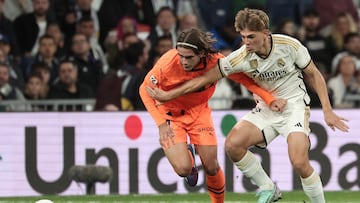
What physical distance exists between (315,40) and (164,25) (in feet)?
7.46

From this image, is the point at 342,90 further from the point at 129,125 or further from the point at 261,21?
the point at 261,21

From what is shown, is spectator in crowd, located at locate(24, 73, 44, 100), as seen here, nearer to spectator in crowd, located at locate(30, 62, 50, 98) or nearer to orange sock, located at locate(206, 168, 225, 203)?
spectator in crowd, located at locate(30, 62, 50, 98)

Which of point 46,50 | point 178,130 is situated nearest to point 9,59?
point 46,50

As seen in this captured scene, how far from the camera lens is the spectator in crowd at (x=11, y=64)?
17605mm

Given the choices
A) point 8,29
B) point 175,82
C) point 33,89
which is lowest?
point 33,89

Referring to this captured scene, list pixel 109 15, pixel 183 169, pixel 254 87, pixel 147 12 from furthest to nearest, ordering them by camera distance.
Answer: pixel 147 12
pixel 109 15
pixel 183 169
pixel 254 87

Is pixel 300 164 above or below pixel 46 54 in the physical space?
below

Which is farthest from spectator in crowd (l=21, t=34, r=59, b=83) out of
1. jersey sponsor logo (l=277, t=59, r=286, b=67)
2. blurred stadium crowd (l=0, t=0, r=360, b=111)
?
jersey sponsor logo (l=277, t=59, r=286, b=67)

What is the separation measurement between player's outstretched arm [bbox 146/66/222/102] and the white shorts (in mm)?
552

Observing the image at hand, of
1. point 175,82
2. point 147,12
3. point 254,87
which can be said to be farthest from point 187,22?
point 254,87

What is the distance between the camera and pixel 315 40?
19.1m

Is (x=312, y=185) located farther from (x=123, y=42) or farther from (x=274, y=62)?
(x=123, y=42)

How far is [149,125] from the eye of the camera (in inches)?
640

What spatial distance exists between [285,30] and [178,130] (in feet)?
20.5
